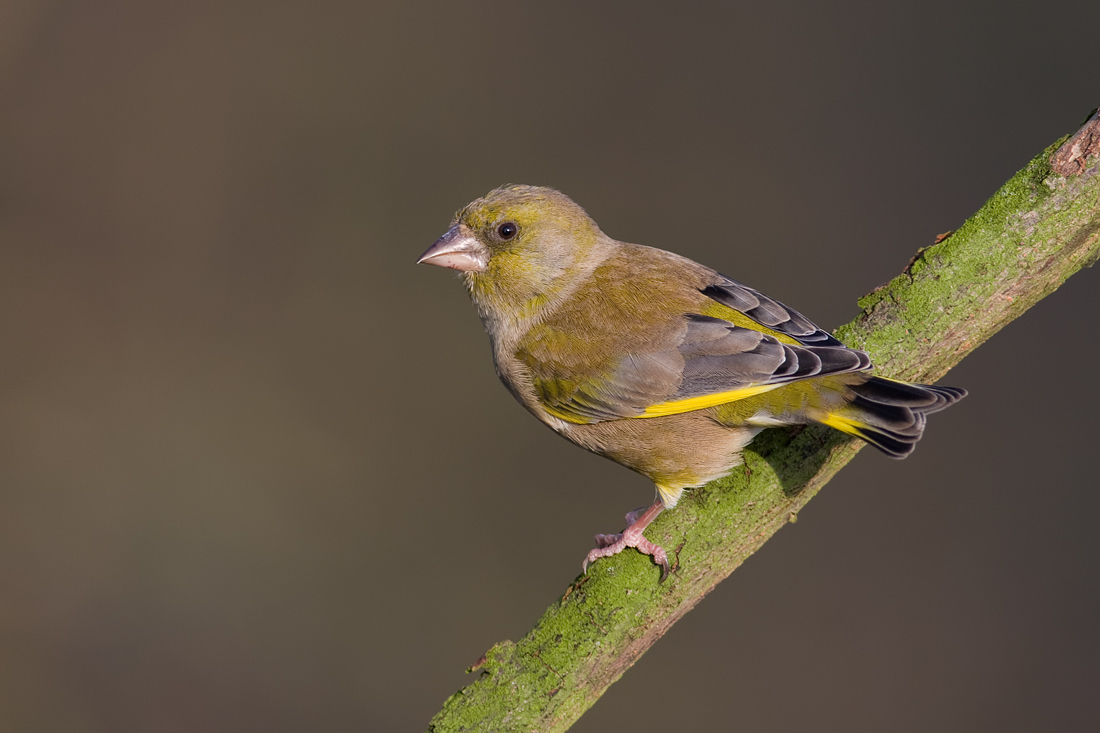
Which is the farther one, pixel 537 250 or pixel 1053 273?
pixel 537 250

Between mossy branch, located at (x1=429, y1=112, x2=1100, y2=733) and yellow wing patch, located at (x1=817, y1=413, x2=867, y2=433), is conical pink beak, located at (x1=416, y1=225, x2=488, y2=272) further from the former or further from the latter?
yellow wing patch, located at (x1=817, y1=413, x2=867, y2=433)

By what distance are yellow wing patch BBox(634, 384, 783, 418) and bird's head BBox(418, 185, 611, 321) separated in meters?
0.69

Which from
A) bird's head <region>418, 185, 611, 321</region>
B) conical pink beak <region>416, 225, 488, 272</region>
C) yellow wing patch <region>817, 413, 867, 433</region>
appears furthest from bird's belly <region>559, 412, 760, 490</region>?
conical pink beak <region>416, 225, 488, 272</region>

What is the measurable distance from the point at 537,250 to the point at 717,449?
1.10m

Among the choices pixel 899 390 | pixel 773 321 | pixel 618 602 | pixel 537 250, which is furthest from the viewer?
pixel 537 250

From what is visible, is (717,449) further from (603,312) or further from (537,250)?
(537,250)

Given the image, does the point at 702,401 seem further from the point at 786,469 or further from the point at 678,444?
the point at 786,469

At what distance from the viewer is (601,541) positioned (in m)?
3.32

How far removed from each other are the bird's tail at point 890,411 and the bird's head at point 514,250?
48.5 inches

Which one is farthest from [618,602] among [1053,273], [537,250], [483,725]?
[1053,273]

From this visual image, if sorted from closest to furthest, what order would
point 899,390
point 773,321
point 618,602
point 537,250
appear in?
point 899,390 → point 618,602 → point 773,321 → point 537,250

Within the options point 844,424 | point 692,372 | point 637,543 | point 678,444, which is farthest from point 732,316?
point 637,543

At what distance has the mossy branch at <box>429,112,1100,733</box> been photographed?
2932mm

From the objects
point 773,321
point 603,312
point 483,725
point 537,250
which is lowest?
point 483,725
